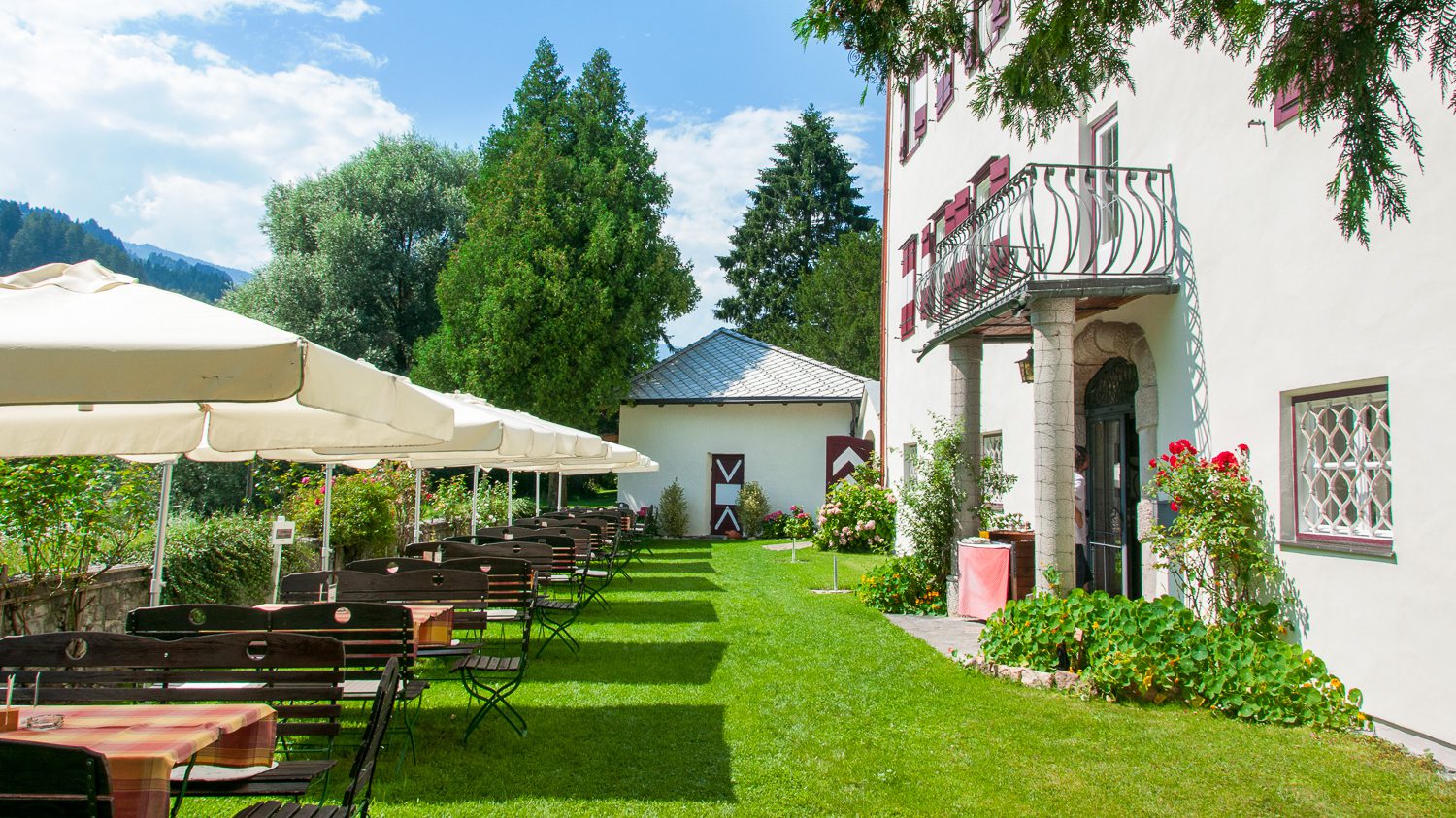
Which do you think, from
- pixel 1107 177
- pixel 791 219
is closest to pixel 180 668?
pixel 1107 177

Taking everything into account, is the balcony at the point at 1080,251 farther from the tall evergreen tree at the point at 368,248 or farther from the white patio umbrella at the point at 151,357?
the tall evergreen tree at the point at 368,248

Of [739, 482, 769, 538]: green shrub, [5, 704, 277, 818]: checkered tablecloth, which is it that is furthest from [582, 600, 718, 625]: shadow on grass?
[739, 482, 769, 538]: green shrub

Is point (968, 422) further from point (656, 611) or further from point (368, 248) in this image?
point (368, 248)

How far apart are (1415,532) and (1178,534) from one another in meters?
1.71

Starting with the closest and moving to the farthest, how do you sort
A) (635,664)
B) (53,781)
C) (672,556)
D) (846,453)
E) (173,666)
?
(53,781)
(173,666)
(635,664)
(672,556)
(846,453)

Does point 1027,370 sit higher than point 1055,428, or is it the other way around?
point 1027,370

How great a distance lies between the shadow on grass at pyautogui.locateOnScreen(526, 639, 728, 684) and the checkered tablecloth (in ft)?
12.3

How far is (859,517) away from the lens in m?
19.3

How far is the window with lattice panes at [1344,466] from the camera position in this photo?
5734mm

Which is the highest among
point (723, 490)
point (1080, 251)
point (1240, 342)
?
point (1080, 251)

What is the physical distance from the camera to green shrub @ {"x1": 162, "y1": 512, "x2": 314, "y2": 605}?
7.94m

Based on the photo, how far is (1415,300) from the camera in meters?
5.35

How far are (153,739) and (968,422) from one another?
8720 mm

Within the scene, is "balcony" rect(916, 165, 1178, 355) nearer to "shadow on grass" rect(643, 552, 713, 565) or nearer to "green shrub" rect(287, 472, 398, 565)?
"green shrub" rect(287, 472, 398, 565)
